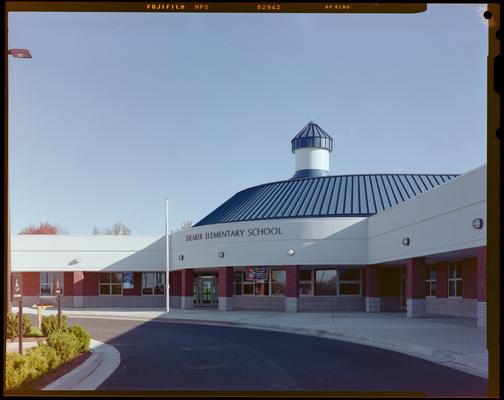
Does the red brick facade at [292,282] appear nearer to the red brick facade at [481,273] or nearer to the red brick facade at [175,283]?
the red brick facade at [175,283]

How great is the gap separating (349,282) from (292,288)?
4.02m

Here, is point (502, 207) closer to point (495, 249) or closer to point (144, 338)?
point (495, 249)

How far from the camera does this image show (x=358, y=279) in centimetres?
3133

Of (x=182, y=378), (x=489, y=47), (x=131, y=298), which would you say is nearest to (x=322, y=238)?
(x=131, y=298)

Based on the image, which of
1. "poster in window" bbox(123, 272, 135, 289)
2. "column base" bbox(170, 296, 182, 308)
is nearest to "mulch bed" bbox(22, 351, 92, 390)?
"column base" bbox(170, 296, 182, 308)

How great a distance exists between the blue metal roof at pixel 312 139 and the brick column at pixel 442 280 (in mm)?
17013

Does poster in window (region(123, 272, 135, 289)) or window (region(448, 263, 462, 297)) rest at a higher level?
window (region(448, 263, 462, 297))

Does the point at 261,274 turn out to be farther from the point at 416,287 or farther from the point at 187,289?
the point at 416,287

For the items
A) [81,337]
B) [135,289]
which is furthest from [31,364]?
[135,289]

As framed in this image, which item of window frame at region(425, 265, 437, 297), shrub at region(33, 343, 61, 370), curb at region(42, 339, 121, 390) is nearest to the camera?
curb at region(42, 339, 121, 390)

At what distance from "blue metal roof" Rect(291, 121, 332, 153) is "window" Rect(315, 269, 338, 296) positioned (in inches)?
536

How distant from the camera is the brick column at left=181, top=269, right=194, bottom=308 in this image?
113 feet

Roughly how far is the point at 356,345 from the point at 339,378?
5471 mm

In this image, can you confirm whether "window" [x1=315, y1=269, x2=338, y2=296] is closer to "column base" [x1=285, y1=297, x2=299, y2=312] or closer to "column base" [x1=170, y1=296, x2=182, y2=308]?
"column base" [x1=285, y1=297, x2=299, y2=312]
